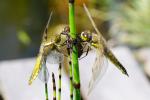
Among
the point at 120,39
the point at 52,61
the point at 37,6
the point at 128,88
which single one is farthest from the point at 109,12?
the point at 52,61

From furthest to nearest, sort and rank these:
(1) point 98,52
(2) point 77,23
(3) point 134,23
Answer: (2) point 77,23 → (3) point 134,23 → (1) point 98,52

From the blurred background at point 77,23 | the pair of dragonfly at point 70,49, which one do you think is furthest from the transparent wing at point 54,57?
the blurred background at point 77,23

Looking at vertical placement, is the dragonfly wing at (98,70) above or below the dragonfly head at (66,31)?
below

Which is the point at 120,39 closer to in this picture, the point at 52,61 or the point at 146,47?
the point at 146,47

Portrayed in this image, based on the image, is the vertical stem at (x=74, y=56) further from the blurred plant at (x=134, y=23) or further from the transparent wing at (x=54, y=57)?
the blurred plant at (x=134, y=23)

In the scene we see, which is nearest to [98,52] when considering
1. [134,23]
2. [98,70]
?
[98,70]

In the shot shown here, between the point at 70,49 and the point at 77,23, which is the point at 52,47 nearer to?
the point at 70,49

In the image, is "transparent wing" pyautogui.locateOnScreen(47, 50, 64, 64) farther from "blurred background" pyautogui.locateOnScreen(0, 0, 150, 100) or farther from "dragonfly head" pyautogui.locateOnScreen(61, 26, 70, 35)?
"blurred background" pyautogui.locateOnScreen(0, 0, 150, 100)
